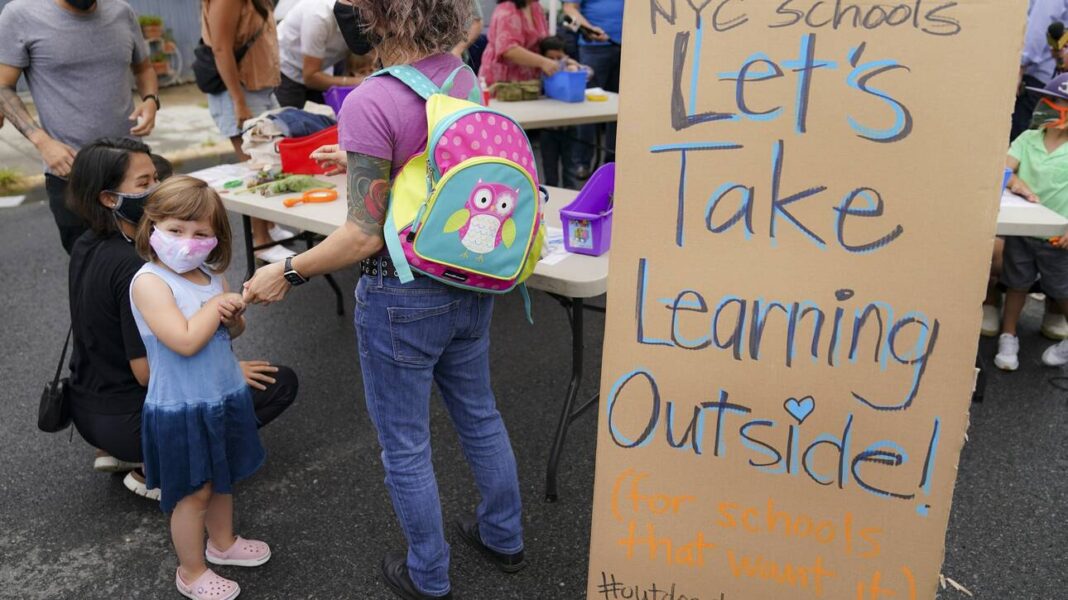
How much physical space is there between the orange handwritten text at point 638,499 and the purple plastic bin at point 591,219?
112 cm

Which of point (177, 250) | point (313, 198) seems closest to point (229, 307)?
point (177, 250)

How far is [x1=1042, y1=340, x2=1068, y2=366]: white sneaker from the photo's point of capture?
3514 millimetres

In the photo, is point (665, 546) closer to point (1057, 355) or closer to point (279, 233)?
point (1057, 355)

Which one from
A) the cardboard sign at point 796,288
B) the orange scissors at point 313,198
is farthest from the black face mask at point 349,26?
the cardboard sign at point 796,288

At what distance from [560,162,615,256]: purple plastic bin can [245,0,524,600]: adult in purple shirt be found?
664 mm

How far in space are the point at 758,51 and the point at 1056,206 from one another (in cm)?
254

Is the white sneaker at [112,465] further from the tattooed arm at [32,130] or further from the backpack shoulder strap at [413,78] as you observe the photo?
the backpack shoulder strap at [413,78]

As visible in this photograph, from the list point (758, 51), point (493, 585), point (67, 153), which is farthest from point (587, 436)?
point (67, 153)

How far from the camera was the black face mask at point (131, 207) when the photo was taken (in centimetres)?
221

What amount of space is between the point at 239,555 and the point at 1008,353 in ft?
10.2

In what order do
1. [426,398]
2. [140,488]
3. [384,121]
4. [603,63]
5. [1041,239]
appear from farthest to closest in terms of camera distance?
[603,63] < [1041,239] < [140,488] < [426,398] < [384,121]

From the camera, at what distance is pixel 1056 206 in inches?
129

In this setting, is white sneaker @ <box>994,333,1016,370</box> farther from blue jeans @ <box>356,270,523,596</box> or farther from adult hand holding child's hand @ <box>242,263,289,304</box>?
adult hand holding child's hand @ <box>242,263,289,304</box>

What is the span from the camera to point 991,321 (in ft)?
12.6
